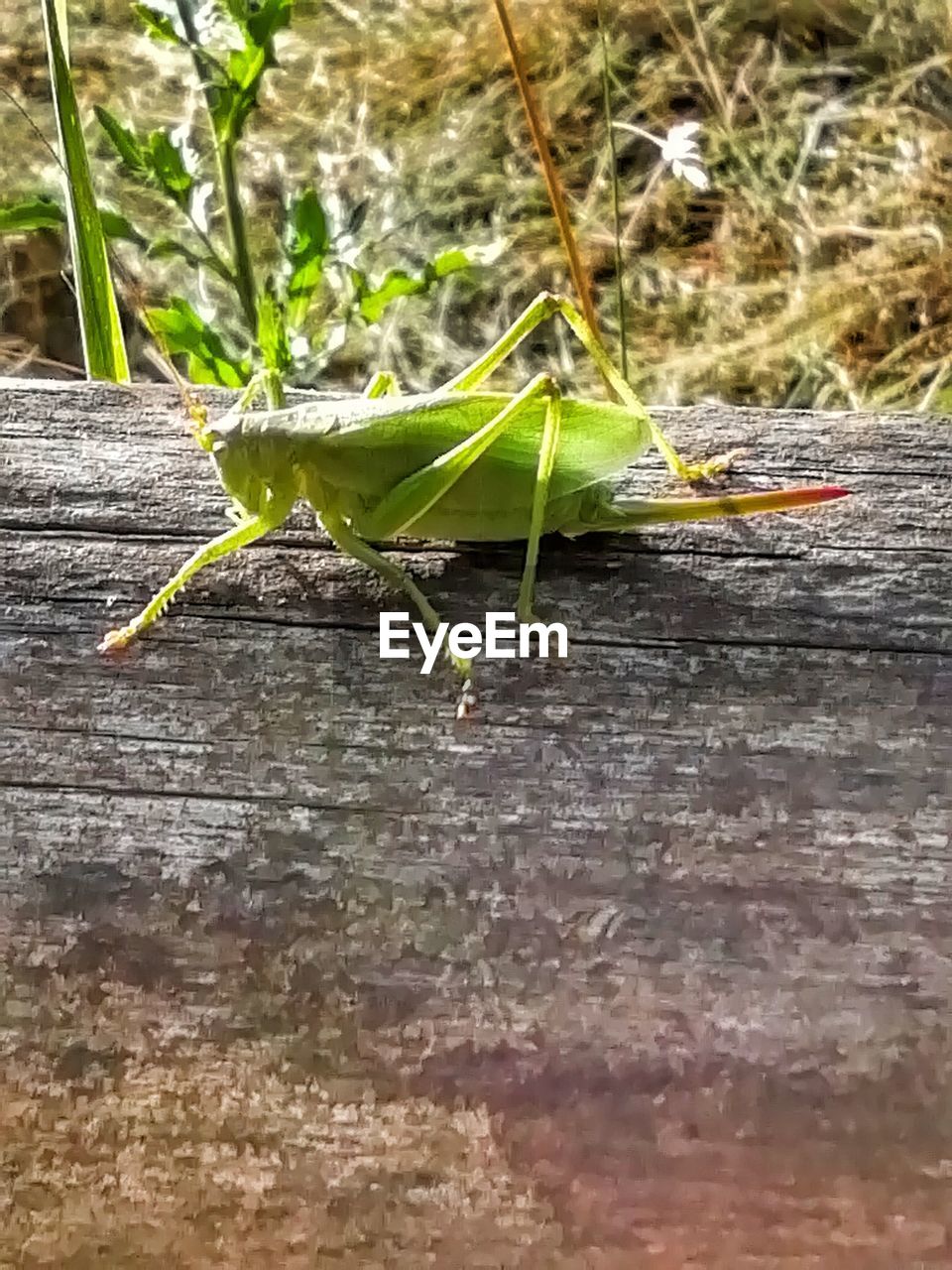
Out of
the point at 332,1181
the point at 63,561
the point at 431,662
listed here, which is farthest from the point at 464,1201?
the point at 63,561

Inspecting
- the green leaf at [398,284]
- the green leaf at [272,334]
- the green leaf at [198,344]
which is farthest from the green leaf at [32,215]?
the green leaf at [398,284]

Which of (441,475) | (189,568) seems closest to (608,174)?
(441,475)

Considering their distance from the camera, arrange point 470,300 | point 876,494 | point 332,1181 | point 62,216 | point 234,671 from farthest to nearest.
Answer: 1. point 470,300
2. point 62,216
3. point 876,494
4. point 234,671
5. point 332,1181

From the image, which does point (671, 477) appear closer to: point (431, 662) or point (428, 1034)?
point (431, 662)

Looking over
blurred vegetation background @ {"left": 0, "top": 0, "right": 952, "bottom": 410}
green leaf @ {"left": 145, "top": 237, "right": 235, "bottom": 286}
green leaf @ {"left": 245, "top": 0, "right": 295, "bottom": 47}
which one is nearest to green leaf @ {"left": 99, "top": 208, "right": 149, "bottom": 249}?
green leaf @ {"left": 145, "top": 237, "right": 235, "bottom": 286}

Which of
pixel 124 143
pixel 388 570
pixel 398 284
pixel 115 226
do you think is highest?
pixel 124 143

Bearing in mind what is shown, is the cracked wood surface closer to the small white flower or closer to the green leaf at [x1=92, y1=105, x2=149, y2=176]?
the green leaf at [x1=92, y1=105, x2=149, y2=176]

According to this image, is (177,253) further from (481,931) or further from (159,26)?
(481,931)
